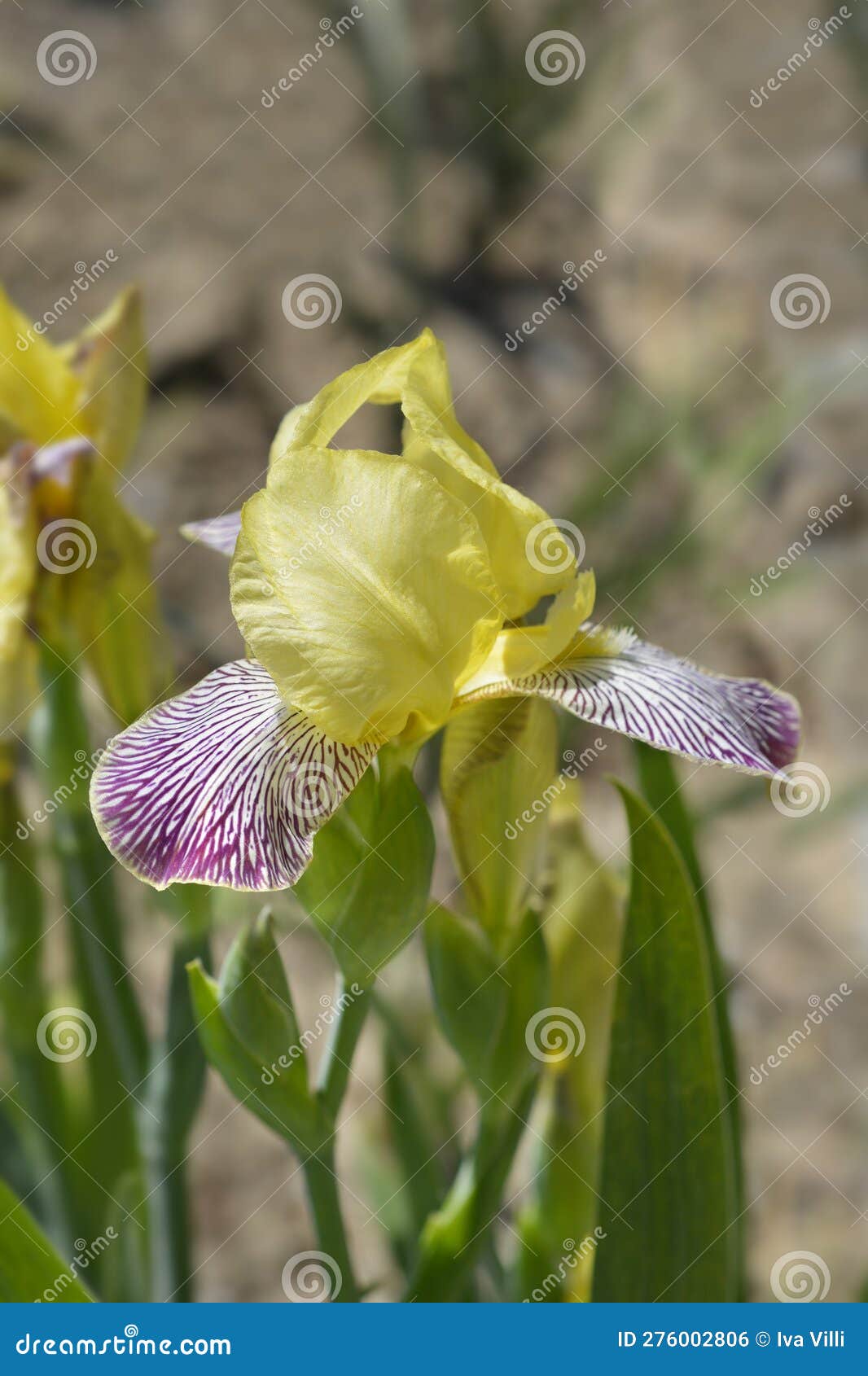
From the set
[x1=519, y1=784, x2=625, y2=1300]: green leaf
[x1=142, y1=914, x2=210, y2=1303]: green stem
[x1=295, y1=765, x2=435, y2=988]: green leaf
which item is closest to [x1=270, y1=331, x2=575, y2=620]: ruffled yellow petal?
[x1=295, y1=765, x2=435, y2=988]: green leaf

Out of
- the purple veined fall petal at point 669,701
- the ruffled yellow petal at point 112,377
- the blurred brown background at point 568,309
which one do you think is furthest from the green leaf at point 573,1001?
the blurred brown background at point 568,309

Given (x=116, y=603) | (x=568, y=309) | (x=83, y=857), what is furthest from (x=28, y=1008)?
(x=568, y=309)

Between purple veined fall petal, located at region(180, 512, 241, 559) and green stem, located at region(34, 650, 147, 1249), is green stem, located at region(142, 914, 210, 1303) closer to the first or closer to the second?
green stem, located at region(34, 650, 147, 1249)

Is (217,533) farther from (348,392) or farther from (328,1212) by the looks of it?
(328,1212)

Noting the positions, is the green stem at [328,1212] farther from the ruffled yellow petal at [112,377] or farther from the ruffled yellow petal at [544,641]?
the ruffled yellow petal at [112,377]

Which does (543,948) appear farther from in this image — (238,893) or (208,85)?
(208,85)

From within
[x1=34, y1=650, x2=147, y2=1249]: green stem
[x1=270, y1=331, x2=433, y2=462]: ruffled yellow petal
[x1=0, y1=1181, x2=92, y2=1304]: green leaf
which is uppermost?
[x1=270, y1=331, x2=433, y2=462]: ruffled yellow petal

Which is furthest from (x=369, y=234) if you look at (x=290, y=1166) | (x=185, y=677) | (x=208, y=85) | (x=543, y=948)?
(x=543, y=948)
